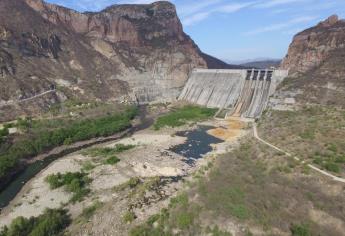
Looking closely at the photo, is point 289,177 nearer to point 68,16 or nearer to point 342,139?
point 342,139

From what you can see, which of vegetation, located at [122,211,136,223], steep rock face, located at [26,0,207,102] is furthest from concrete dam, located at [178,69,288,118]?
vegetation, located at [122,211,136,223]

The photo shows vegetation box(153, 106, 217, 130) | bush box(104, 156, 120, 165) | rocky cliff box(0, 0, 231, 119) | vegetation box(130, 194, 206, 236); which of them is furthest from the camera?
rocky cliff box(0, 0, 231, 119)

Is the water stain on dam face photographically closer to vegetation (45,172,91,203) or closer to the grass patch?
the grass patch

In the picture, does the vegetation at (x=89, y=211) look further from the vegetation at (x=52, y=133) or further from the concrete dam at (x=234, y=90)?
the concrete dam at (x=234, y=90)

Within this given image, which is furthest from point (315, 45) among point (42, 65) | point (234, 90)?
point (42, 65)

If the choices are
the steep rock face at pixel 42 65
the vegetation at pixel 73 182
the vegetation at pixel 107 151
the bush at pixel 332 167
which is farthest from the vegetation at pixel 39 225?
the steep rock face at pixel 42 65

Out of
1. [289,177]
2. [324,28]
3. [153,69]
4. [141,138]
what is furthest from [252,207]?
[153,69]

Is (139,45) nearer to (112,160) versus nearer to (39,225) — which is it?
(112,160)
